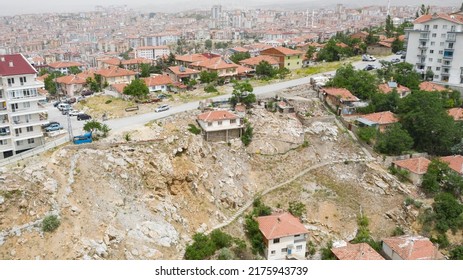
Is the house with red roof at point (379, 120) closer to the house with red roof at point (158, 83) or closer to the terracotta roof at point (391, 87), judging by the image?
the terracotta roof at point (391, 87)

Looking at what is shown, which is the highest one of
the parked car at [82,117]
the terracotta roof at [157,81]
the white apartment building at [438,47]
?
the white apartment building at [438,47]

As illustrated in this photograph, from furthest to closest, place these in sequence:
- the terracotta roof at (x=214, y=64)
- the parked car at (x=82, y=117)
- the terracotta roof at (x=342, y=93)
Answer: the terracotta roof at (x=214, y=64)
the terracotta roof at (x=342, y=93)
the parked car at (x=82, y=117)

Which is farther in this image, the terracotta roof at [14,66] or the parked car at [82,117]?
the parked car at [82,117]

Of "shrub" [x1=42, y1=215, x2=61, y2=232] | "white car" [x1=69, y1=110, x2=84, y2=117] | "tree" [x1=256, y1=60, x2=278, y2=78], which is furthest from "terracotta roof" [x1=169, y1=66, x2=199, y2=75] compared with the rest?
"shrub" [x1=42, y1=215, x2=61, y2=232]

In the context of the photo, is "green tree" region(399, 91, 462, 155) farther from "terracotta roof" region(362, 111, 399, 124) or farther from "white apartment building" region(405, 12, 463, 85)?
"white apartment building" region(405, 12, 463, 85)

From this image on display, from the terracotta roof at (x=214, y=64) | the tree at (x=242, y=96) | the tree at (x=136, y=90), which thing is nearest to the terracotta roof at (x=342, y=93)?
the tree at (x=242, y=96)

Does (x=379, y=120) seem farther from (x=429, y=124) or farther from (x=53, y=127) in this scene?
(x=53, y=127)
